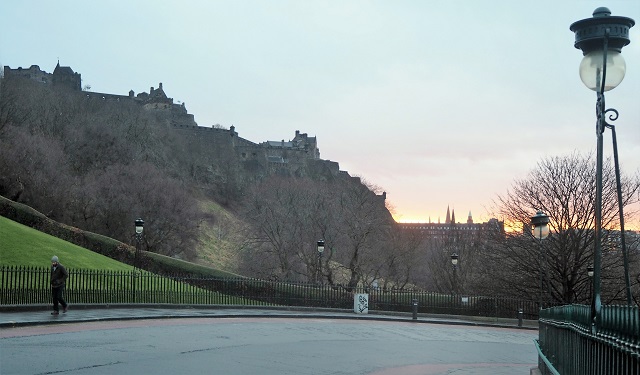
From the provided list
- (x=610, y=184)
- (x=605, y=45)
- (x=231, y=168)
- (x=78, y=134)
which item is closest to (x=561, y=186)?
(x=610, y=184)

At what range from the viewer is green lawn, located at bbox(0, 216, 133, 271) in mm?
28672

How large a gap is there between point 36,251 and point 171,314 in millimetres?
8759

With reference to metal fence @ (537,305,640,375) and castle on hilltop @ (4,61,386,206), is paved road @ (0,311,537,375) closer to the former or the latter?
metal fence @ (537,305,640,375)

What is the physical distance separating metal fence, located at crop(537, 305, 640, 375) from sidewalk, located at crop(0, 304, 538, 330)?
14419mm

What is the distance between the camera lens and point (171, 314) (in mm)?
24844

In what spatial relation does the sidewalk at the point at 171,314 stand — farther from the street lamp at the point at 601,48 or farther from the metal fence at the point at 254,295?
the street lamp at the point at 601,48

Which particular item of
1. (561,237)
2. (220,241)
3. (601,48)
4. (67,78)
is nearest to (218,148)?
(67,78)

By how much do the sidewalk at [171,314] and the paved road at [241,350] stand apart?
0.55 metres

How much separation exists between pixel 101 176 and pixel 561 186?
4217 cm

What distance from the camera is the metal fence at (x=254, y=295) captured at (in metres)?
27.5

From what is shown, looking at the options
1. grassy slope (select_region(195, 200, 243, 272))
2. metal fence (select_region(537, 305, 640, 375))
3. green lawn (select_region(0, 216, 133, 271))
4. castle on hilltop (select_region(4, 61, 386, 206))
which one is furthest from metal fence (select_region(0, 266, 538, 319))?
castle on hilltop (select_region(4, 61, 386, 206))

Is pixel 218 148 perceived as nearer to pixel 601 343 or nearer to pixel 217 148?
pixel 217 148

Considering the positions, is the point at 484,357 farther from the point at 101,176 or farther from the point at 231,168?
the point at 231,168

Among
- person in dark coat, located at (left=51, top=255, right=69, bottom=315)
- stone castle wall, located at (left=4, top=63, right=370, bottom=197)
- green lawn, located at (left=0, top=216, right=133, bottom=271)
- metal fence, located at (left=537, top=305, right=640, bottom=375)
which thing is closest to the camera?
metal fence, located at (left=537, top=305, right=640, bottom=375)
